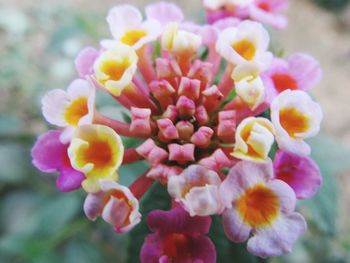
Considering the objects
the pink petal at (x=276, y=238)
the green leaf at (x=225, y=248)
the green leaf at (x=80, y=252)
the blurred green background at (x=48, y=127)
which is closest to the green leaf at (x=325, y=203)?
the blurred green background at (x=48, y=127)

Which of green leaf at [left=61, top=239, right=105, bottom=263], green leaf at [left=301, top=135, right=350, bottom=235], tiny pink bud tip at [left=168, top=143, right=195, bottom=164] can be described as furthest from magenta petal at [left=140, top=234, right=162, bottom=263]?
green leaf at [left=61, top=239, right=105, bottom=263]

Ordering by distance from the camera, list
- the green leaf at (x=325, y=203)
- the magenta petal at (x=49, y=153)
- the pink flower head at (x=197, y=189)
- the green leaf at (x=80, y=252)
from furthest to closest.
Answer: the green leaf at (x=80, y=252), the green leaf at (x=325, y=203), the magenta petal at (x=49, y=153), the pink flower head at (x=197, y=189)

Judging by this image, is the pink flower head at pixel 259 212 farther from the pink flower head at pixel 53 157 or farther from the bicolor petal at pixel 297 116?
the pink flower head at pixel 53 157

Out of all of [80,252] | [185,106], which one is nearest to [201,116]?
[185,106]

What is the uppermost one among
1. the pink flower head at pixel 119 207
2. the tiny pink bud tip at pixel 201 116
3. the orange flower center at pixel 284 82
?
the orange flower center at pixel 284 82

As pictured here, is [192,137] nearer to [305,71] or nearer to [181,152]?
[181,152]
